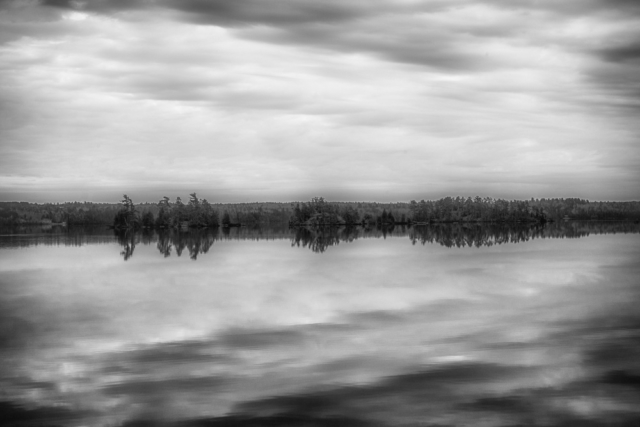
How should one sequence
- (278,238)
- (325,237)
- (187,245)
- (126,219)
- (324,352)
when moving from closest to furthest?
(324,352) → (187,245) → (325,237) → (278,238) → (126,219)

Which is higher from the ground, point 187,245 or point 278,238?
point 187,245

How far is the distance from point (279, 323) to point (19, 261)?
25.0 metres

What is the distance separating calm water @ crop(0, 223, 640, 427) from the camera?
8156 mm

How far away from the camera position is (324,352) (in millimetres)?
11359

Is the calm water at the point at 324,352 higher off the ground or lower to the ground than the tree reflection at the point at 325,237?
higher

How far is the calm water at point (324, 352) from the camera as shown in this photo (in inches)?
321

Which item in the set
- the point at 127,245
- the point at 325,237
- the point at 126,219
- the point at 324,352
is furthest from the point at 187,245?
the point at 126,219

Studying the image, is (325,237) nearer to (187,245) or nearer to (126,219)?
(187,245)

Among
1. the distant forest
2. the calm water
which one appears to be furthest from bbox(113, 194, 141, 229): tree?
the calm water

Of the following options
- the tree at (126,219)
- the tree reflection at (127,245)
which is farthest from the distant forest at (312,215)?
the tree reflection at (127,245)

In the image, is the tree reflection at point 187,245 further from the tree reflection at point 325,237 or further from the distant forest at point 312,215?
the distant forest at point 312,215

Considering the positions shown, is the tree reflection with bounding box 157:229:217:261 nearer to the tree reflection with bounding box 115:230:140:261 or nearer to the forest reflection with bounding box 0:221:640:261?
the forest reflection with bounding box 0:221:640:261

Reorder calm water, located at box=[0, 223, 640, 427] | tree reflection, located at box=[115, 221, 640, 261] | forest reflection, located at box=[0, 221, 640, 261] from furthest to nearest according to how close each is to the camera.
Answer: forest reflection, located at box=[0, 221, 640, 261] < tree reflection, located at box=[115, 221, 640, 261] < calm water, located at box=[0, 223, 640, 427]

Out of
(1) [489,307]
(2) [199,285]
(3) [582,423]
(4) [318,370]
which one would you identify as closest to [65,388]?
(4) [318,370]
